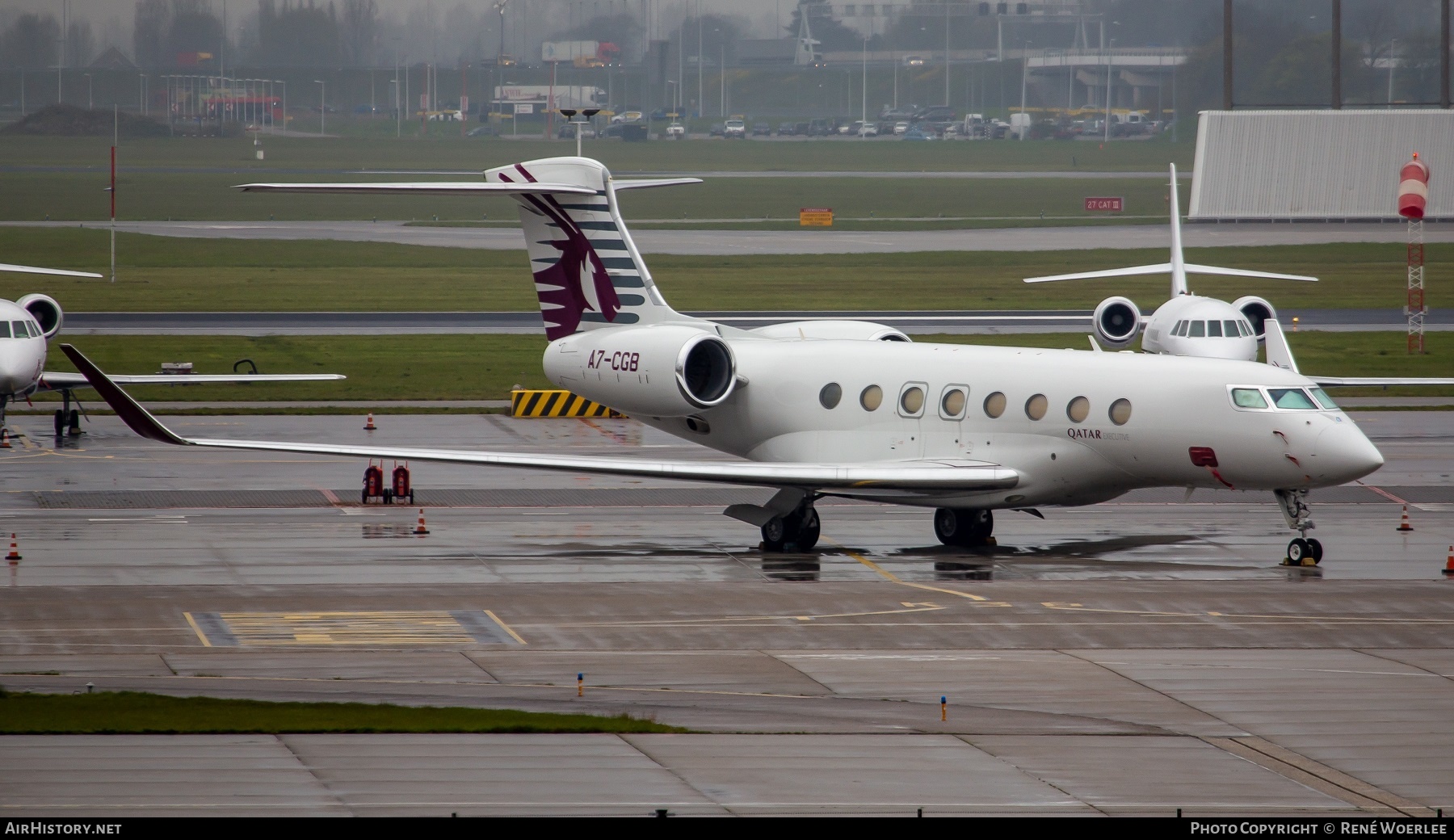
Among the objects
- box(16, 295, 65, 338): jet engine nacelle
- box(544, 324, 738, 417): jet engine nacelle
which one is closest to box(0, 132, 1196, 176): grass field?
box(16, 295, 65, 338): jet engine nacelle

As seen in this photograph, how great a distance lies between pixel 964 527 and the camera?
25703 millimetres

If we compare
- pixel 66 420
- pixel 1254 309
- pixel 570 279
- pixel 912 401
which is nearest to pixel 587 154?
pixel 1254 309

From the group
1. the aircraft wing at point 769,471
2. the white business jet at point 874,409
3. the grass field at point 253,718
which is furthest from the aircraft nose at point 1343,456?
the grass field at point 253,718

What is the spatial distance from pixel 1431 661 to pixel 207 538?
16369 mm

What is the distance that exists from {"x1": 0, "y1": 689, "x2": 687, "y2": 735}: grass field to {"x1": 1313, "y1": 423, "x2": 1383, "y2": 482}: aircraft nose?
1173cm

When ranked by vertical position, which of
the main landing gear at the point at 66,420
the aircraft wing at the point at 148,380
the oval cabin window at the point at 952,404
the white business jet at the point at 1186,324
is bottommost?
the main landing gear at the point at 66,420

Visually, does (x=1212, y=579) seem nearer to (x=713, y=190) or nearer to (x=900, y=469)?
(x=900, y=469)

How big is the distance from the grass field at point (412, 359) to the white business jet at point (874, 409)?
53.5 feet

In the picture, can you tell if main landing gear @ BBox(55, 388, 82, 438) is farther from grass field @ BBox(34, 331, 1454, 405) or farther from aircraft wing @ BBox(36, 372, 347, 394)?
grass field @ BBox(34, 331, 1454, 405)

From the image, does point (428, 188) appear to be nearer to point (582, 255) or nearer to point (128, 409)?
point (582, 255)

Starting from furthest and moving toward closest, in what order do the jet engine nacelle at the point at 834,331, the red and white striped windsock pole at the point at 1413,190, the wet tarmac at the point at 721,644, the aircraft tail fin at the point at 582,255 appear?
the red and white striped windsock pole at the point at 1413,190 → the jet engine nacelle at the point at 834,331 → the aircraft tail fin at the point at 582,255 → the wet tarmac at the point at 721,644

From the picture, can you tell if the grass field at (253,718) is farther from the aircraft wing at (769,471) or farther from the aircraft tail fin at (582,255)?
the aircraft tail fin at (582,255)

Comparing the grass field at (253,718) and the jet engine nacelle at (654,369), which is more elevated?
the jet engine nacelle at (654,369)

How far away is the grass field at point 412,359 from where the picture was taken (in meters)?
44.7
